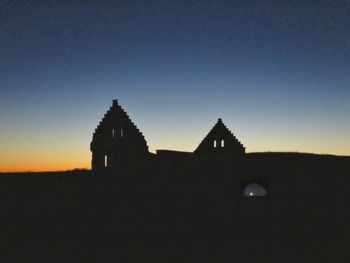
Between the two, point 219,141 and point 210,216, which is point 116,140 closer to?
point 219,141

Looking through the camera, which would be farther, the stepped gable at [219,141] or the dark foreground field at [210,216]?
the stepped gable at [219,141]

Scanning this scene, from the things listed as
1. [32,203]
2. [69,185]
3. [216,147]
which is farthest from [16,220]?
[216,147]

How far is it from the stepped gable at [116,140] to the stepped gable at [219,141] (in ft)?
13.4

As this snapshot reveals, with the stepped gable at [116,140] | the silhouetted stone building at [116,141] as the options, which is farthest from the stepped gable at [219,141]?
the stepped gable at [116,140]

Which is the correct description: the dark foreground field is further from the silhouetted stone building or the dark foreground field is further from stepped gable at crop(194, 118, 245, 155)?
stepped gable at crop(194, 118, 245, 155)

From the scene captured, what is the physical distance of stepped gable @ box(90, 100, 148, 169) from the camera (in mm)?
25078

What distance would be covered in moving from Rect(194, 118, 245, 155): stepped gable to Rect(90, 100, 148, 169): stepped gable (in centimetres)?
408

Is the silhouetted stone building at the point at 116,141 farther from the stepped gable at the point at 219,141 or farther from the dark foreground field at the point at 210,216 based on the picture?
the dark foreground field at the point at 210,216

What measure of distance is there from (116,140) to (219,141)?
659 centimetres

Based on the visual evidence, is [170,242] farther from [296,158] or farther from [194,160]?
[296,158]

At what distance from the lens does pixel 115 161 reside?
24.9 m

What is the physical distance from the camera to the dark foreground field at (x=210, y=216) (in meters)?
16.2

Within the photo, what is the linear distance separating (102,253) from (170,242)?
2543mm

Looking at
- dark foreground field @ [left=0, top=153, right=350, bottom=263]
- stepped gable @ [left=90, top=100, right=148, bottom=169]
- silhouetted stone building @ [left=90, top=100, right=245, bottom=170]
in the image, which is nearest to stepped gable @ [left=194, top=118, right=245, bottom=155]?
silhouetted stone building @ [left=90, top=100, right=245, bottom=170]
